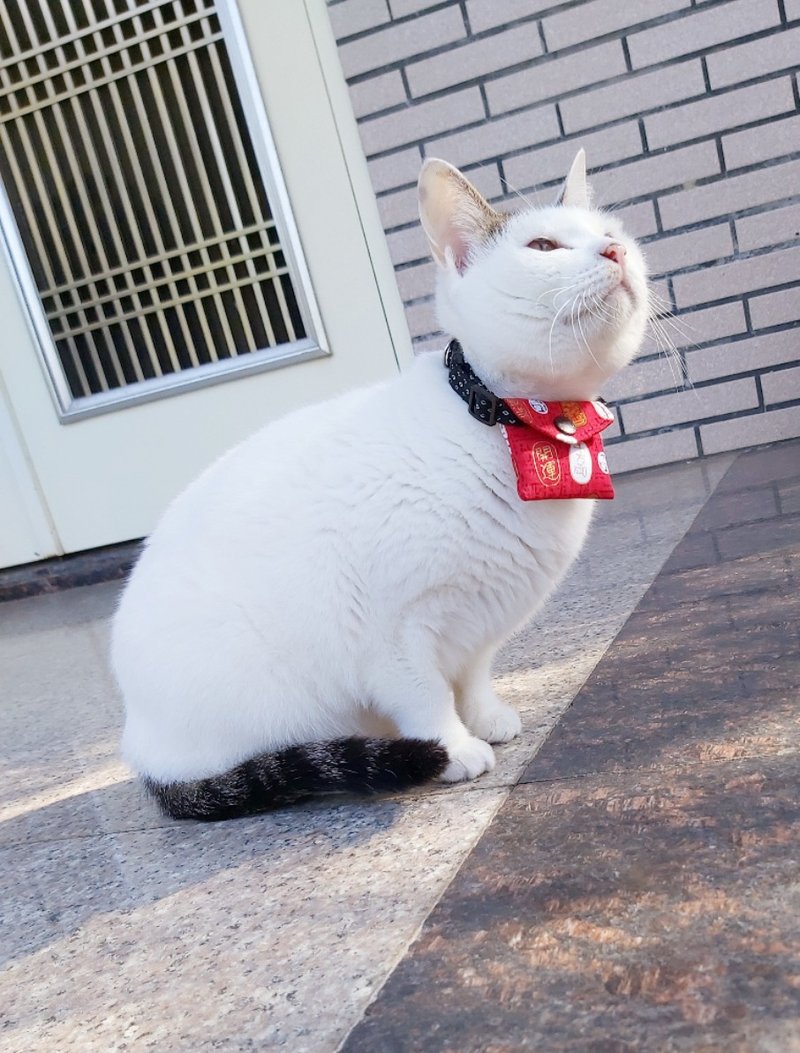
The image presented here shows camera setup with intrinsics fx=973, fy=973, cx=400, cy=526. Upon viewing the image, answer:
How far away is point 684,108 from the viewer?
334 cm

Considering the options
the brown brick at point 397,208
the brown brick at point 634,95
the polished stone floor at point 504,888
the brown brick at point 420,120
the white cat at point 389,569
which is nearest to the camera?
the polished stone floor at point 504,888

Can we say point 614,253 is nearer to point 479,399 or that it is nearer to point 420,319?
point 479,399

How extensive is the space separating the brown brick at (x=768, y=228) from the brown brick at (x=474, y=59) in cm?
95

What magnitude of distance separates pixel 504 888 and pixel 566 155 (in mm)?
2975

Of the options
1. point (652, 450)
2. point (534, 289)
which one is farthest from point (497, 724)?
point (652, 450)

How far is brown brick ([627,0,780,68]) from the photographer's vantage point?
127 inches

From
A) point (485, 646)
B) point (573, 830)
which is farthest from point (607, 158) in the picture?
point (573, 830)

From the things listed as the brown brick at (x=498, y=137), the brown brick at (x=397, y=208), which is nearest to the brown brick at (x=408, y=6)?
the brown brick at (x=498, y=137)

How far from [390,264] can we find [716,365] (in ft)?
4.16

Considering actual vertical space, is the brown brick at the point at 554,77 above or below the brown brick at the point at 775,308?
above

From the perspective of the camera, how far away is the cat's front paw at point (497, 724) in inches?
62.6

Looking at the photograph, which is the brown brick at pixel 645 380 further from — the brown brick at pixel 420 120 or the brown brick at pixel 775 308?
the brown brick at pixel 420 120

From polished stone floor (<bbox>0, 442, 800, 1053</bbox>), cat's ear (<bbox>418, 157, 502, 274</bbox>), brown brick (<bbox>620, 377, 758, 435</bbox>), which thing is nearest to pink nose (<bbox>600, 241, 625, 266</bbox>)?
cat's ear (<bbox>418, 157, 502, 274</bbox>)

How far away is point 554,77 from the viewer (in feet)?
11.2
